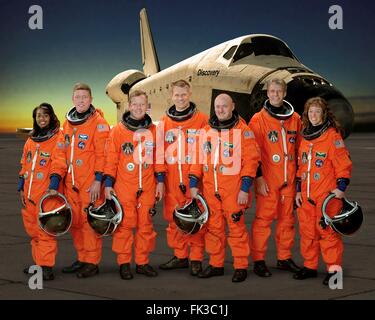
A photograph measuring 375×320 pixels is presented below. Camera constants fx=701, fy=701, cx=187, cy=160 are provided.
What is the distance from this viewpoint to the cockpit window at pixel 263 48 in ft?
58.5

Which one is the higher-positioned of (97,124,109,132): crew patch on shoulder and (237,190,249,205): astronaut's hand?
(97,124,109,132): crew patch on shoulder

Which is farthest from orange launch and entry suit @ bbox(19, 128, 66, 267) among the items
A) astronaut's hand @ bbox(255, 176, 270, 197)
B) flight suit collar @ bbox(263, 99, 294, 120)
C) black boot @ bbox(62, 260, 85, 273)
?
flight suit collar @ bbox(263, 99, 294, 120)

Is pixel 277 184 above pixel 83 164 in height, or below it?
below

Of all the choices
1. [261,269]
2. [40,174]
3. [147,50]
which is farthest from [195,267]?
[147,50]

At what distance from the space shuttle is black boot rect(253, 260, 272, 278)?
901cm

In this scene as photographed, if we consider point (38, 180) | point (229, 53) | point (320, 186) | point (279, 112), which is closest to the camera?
point (320, 186)

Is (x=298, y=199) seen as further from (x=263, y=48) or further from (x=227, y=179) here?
(x=263, y=48)

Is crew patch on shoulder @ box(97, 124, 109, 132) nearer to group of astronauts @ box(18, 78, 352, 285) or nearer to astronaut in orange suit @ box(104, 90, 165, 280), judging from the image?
group of astronauts @ box(18, 78, 352, 285)

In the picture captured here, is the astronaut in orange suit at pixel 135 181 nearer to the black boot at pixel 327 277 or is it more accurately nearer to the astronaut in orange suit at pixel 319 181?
the astronaut in orange suit at pixel 319 181

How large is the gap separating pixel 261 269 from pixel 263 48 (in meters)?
11.9

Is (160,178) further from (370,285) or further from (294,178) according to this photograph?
(370,285)

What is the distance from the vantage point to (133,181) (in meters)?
6.77

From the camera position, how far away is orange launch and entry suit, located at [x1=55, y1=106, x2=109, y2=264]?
696cm

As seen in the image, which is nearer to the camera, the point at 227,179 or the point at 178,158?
the point at 227,179
